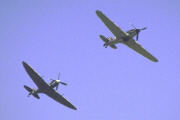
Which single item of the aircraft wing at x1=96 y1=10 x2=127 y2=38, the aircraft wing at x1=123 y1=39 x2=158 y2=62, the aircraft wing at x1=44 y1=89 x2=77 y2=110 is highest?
the aircraft wing at x1=123 y1=39 x2=158 y2=62

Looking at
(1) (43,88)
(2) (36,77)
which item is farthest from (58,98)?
(2) (36,77)

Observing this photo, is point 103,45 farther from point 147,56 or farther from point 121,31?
point 147,56

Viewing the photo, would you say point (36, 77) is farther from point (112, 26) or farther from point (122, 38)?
point (122, 38)

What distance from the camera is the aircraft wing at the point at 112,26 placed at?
→ 107 feet

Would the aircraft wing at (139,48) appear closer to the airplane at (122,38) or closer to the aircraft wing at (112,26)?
the airplane at (122,38)

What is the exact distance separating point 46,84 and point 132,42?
1388cm

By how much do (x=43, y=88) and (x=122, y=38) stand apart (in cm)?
1372

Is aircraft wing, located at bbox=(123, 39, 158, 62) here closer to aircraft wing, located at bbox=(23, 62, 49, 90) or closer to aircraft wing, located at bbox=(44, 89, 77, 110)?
aircraft wing, located at bbox=(44, 89, 77, 110)

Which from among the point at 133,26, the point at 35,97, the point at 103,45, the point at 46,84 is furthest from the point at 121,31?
the point at 35,97

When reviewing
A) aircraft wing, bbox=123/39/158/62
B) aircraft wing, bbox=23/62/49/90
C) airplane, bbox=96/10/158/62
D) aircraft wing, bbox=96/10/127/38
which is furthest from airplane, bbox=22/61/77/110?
aircraft wing, bbox=123/39/158/62

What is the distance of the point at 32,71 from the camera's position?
111 ft

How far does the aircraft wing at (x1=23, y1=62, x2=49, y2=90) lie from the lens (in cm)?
3376

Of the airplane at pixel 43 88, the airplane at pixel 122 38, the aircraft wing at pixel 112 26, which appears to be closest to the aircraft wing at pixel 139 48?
the airplane at pixel 122 38

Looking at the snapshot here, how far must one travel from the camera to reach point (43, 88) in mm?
35469
